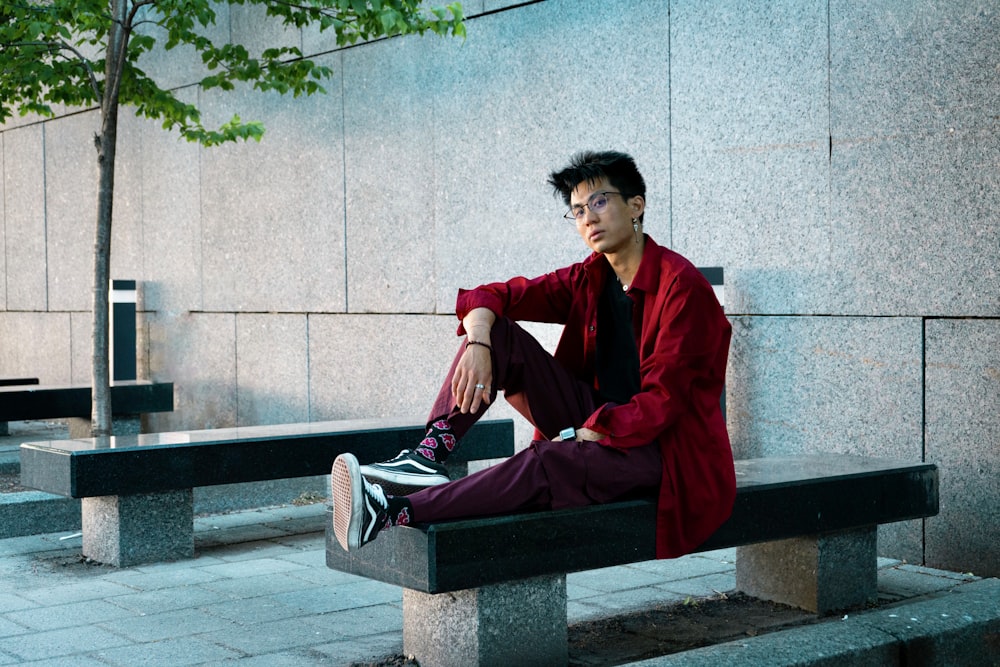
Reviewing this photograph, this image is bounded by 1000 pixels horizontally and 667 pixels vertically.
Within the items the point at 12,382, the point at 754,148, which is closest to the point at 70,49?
the point at 12,382

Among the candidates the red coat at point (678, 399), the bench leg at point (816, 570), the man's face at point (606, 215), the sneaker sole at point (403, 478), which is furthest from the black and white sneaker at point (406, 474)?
the bench leg at point (816, 570)

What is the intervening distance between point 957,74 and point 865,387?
4.97ft

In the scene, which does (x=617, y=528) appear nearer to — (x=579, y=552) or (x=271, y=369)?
(x=579, y=552)

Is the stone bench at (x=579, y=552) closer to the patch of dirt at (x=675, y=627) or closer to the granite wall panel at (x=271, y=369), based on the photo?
the patch of dirt at (x=675, y=627)

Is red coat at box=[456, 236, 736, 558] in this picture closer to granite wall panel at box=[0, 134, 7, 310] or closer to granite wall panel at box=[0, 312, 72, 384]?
granite wall panel at box=[0, 312, 72, 384]

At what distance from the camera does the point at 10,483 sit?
334 inches

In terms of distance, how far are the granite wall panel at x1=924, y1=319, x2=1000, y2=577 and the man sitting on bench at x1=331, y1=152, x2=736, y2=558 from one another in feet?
6.32

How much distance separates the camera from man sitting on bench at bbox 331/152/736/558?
3928 mm

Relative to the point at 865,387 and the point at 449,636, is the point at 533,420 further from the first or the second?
the point at 865,387

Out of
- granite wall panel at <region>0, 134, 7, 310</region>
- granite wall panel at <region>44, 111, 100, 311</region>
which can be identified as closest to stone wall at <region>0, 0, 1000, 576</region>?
granite wall panel at <region>44, 111, 100, 311</region>

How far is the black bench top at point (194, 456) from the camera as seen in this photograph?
565cm

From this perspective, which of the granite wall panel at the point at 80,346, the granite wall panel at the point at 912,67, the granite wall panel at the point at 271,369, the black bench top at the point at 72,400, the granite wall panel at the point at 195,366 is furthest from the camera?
the granite wall panel at the point at 80,346

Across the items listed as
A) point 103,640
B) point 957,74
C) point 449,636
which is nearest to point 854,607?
point 449,636

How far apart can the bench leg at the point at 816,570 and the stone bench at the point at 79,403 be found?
5.66 meters
